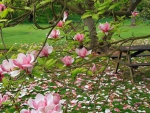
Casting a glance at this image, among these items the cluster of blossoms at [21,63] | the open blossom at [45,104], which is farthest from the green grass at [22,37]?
the open blossom at [45,104]

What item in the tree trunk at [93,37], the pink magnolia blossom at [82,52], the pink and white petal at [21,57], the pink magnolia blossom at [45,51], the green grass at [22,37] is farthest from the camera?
the green grass at [22,37]

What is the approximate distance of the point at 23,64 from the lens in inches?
57.7

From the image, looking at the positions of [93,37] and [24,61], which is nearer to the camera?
[24,61]

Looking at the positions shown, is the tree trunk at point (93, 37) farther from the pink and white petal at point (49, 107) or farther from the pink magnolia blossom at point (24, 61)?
the pink and white petal at point (49, 107)

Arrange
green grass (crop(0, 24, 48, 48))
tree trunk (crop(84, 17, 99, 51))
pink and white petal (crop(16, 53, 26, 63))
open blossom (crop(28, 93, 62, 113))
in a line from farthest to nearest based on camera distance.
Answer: green grass (crop(0, 24, 48, 48)) < tree trunk (crop(84, 17, 99, 51)) < pink and white petal (crop(16, 53, 26, 63)) < open blossom (crop(28, 93, 62, 113))

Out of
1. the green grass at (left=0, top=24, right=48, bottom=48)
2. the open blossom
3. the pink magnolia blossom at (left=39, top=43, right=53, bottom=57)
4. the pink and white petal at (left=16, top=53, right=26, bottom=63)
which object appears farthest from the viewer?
the green grass at (left=0, top=24, right=48, bottom=48)

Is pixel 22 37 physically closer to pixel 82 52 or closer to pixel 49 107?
pixel 82 52

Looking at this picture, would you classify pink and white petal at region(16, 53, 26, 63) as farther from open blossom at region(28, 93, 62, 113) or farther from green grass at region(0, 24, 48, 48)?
green grass at region(0, 24, 48, 48)

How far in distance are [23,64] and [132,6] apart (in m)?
6.00

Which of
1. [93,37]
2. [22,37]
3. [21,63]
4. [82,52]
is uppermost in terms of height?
[21,63]

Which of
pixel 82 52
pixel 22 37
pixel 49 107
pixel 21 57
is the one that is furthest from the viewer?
pixel 22 37

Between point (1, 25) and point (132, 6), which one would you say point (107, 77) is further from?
point (1, 25)

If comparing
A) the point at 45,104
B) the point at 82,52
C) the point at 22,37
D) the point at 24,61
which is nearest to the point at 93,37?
the point at 82,52

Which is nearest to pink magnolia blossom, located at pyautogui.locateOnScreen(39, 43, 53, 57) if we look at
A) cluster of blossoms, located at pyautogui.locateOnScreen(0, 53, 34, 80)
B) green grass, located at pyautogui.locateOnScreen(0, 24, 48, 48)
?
cluster of blossoms, located at pyautogui.locateOnScreen(0, 53, 34, 80)
